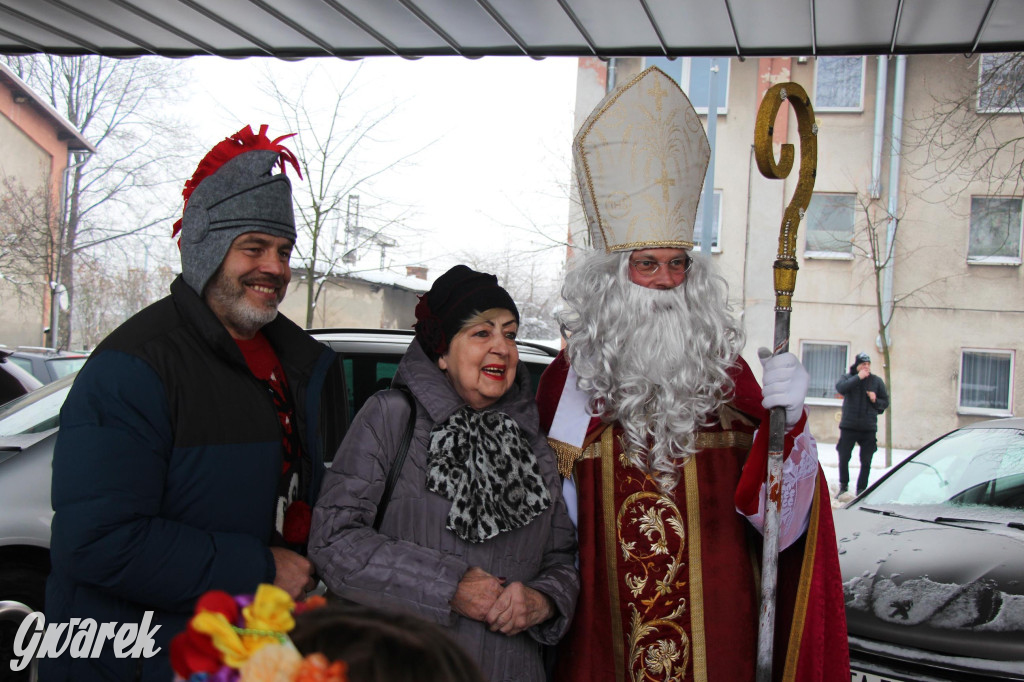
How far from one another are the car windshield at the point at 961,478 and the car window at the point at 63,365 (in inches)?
351

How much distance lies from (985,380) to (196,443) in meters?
19.4

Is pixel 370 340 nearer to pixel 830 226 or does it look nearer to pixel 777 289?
pixel 777 289

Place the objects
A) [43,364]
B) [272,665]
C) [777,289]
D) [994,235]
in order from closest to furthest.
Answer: [272,665], [777,289], [43,364], [994,235]

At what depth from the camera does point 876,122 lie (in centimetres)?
1803

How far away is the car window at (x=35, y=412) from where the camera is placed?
4.40m

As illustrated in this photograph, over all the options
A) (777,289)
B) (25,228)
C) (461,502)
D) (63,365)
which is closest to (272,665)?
(461,502)

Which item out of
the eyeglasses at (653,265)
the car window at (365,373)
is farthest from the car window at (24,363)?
the eyeglasses at (653,265)

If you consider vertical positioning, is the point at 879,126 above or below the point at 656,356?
above

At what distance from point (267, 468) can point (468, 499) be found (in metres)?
0.52

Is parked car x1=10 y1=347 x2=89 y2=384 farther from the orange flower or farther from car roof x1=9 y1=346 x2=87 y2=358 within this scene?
the orange flower

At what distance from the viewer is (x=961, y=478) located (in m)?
4.75

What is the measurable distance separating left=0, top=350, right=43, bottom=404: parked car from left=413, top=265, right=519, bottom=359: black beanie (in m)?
5.42

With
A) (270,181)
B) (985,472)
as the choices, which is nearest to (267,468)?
(270,181)

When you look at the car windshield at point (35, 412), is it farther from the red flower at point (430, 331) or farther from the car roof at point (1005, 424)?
the car roof at point (1005, 424)
